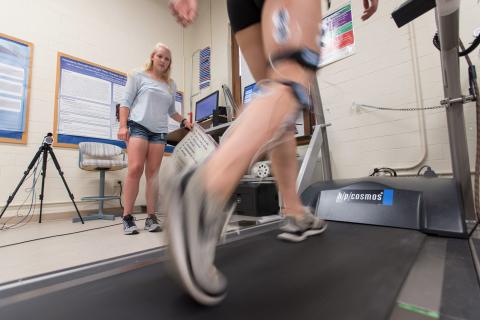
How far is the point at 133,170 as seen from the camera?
70.1 inches

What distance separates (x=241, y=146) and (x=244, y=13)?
0.60m

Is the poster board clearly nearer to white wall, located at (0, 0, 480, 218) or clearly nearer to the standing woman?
white wall, located at (0, 0, 480, 218)

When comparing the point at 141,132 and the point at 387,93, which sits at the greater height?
the point at 387,93

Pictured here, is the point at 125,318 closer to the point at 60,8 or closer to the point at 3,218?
the point at 3,218

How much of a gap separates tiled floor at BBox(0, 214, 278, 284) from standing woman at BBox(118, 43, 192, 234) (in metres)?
0.21

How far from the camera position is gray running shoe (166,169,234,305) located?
379 mm

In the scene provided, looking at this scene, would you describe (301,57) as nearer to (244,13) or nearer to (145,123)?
(244,13)

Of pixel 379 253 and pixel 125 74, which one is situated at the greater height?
pixel 125 74

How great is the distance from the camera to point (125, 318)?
0.42 meters

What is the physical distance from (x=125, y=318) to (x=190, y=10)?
771 millimetres

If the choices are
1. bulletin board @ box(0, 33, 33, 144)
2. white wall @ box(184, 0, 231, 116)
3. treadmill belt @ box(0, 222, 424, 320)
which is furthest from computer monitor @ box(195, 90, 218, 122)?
treadmill belt @ box(0, 222, 424, 320)

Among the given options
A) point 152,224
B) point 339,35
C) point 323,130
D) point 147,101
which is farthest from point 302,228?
point 339,35

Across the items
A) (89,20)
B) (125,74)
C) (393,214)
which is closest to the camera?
(393,214)

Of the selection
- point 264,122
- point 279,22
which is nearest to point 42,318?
point 264,122
